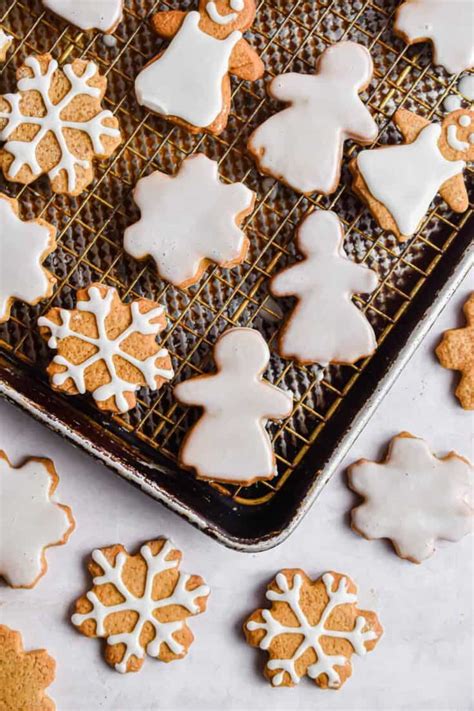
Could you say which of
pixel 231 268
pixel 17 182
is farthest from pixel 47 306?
pixel 231 268

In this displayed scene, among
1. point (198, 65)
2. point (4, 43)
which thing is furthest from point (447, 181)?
point (4, 43)

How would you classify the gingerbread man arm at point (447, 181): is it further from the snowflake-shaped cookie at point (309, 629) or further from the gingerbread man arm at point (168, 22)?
the snowflake-shaped cookie at point (309, 629)

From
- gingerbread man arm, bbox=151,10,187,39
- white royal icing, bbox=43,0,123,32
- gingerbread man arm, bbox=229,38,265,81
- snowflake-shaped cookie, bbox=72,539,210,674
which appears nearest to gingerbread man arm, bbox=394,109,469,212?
gingerbread man arm, bbox=229,38,265,81

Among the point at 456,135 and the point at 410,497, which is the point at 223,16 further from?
the point at 410,497

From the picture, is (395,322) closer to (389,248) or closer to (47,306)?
(389,248)

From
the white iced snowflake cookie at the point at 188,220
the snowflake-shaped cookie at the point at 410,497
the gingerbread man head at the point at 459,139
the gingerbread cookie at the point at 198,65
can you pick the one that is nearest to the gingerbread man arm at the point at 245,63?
the gingerbread cookie at the point at 198,65
